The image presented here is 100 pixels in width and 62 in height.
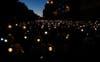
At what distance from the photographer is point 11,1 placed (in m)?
14.4

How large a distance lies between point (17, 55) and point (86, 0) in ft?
18.9

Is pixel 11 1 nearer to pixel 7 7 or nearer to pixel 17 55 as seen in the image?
pixel 7 7

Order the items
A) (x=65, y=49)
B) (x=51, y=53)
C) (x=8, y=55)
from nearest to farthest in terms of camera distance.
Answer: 1. (x=8, y=55)
2. (x=51, y=53)
3. (x=65, y=49)

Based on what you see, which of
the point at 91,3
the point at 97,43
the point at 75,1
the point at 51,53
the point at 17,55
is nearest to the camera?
the point at 75,1

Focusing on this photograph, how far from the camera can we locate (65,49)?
81.3 feet

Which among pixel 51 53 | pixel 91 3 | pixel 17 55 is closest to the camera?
pixel 91 3

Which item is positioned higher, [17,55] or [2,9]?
[2,9]

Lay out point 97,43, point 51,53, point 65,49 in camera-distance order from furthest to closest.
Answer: point 97,43, point 65,49, point 51,53

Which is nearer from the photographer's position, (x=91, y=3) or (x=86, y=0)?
(x=86, y=0)

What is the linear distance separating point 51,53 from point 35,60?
8.63 feet

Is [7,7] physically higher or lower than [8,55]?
higher

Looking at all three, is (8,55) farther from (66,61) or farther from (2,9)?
(2,9)

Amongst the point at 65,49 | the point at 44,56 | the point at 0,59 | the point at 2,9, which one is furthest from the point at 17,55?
the point at 65,49

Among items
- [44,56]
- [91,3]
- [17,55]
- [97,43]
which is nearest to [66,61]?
[44,56]
